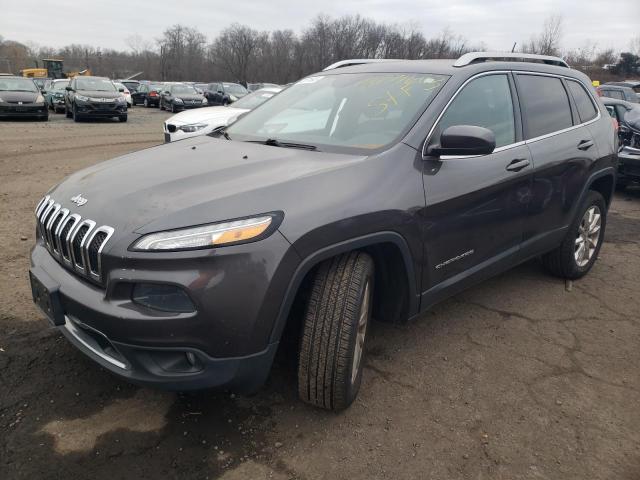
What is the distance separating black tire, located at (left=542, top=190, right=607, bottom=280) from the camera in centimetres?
403

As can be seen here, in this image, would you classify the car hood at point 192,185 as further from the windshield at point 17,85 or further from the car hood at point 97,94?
the windshield at point 17,85

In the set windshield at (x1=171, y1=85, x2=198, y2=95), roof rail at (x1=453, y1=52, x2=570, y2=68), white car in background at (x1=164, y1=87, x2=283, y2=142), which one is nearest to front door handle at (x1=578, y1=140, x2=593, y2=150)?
roof rail at (x1=453, y1=52, x2=570, y2=68)

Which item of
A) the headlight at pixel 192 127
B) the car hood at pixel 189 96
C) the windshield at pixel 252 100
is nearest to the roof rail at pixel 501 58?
the headlight at pixel 192 127

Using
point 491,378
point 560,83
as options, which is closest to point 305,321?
point 491,378

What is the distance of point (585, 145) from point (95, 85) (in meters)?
17.5

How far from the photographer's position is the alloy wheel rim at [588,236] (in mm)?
4223

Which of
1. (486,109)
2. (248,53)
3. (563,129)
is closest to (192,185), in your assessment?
(486,109)

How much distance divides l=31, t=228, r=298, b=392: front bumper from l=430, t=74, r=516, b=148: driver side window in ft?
4.42

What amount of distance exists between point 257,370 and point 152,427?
0.67 m

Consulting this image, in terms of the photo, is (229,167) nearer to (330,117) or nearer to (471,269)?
(330,117)

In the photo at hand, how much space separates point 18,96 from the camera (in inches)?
645

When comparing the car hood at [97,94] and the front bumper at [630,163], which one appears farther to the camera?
the car hood at [97,94]

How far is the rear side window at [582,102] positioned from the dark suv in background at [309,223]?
1.62 ft

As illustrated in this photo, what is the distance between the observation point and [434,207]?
2619mm
